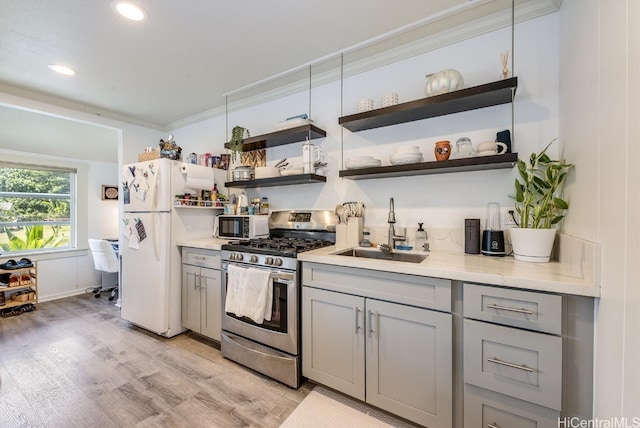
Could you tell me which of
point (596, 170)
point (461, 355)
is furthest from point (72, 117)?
point (596, 170)

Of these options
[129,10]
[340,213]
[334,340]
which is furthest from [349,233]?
[129,10]

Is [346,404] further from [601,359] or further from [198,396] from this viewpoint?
[601,359]

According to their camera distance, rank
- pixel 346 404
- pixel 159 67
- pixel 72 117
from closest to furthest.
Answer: pixel 346 404 < pixel 159 67 < pixel 72 117

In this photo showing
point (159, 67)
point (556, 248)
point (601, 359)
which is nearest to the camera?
point (601, 359)

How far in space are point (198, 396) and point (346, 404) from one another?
102 centimetres

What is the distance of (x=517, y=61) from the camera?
1773 mm

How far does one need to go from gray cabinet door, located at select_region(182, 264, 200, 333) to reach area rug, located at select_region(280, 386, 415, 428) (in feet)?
4.62

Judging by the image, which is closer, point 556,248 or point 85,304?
point 556,248

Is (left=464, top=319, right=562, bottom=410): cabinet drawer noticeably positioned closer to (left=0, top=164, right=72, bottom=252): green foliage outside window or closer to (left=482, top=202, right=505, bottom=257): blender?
(left=482, top=202, right=505, bottom=257): blender

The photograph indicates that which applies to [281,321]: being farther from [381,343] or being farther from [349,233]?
[349,233]

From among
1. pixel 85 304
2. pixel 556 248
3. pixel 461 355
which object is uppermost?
pixel 556 248

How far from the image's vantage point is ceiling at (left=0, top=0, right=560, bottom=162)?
1.66 meters

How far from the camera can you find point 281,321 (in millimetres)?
1928

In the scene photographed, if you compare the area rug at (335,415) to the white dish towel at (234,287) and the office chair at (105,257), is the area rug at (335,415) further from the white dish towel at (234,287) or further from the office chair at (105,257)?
the office chair at (105,257)
